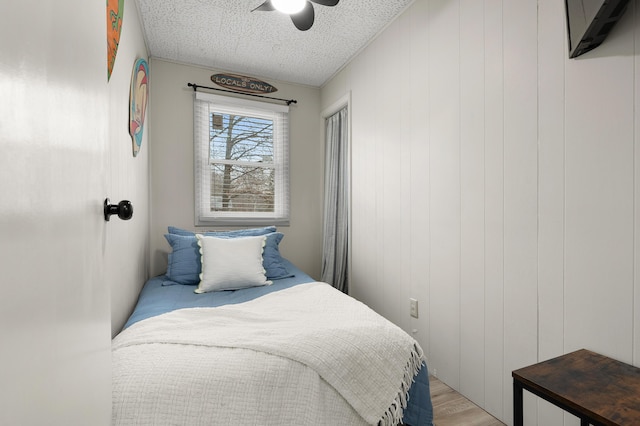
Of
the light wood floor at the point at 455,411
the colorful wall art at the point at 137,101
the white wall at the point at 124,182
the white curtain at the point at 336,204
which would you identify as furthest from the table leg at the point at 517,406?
the colorful wall art at the point at 137,101

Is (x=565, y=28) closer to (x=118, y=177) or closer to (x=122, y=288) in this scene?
(x=118, y=177)

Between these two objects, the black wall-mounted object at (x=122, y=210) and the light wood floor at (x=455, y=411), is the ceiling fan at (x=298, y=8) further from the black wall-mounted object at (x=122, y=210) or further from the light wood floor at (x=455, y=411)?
the light wood floor at (x=455, y=411)

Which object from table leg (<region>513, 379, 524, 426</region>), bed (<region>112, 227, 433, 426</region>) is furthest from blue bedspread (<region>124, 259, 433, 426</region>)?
table leg (<region>513, 379, 524, 426</region>)

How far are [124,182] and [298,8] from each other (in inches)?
57.2

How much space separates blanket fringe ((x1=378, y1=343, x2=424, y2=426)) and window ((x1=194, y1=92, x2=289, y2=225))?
2211 mm

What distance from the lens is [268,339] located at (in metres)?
1.25

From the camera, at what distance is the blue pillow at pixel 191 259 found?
2322mm

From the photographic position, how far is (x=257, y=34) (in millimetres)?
2506

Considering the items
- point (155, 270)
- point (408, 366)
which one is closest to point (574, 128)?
point (408, 366)

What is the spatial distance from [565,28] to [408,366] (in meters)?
1.57

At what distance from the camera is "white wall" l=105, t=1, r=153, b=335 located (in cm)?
151

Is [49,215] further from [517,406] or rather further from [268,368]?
[517,406]

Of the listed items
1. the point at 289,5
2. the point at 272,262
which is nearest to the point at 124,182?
the point at 272,262

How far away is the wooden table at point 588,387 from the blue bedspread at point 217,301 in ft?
1.46
